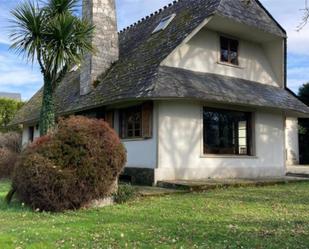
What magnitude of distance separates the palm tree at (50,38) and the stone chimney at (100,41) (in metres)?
4.02

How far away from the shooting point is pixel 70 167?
909cm

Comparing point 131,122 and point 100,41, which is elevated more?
point 100,41

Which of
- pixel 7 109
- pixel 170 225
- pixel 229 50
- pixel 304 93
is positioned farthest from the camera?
pixel 304 93

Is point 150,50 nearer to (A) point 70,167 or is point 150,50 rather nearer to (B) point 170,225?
(A) point 70,167

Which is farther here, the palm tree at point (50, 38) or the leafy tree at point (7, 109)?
the leafy tree at point (7, 109)

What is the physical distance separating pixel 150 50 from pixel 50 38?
179 inches

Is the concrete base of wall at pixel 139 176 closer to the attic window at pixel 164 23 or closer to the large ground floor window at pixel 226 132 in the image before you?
the large ground floor window at pixel 226 132

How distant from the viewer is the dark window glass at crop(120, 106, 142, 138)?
49.8 feet

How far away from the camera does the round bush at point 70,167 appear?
8852 millimetres

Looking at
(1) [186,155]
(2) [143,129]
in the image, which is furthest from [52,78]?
(1) [186,155]

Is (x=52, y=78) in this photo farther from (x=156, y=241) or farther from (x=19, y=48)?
(x=156, y=241)

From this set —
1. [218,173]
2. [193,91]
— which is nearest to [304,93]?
[218,173]

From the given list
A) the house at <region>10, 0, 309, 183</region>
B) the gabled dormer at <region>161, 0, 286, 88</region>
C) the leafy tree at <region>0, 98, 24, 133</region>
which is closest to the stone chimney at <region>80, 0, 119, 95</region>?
the house at <region>10, 0, 309, 183</region>

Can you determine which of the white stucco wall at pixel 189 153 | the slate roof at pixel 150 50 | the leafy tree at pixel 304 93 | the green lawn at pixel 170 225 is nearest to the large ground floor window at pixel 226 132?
the white stucco wall at pixel 189 153
